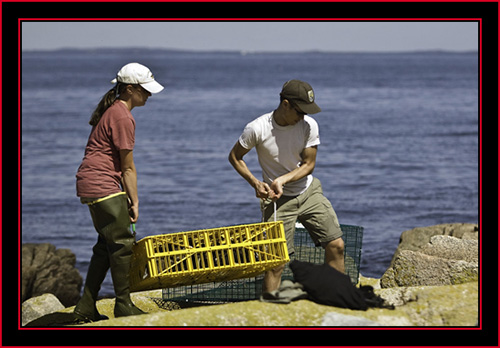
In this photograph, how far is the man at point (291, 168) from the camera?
7457 mm

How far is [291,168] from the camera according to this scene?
7.65 metres

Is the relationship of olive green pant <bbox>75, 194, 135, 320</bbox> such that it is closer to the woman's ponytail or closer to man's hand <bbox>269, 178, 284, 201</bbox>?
the woman's ponytail

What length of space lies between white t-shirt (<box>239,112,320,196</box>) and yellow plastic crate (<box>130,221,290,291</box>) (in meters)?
0.60

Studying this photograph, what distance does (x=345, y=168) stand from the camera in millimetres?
31438

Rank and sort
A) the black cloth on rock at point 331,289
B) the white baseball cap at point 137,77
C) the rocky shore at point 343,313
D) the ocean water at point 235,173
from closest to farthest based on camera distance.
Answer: the rocky shore at point 343,313
the black cloth on rock at point 331,289
the white baseball cap at point 137,77
the ocean water at point 235,173

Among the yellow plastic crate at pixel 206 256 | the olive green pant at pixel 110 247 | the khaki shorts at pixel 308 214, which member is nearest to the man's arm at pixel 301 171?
the khaki shorts at pixel 308 214

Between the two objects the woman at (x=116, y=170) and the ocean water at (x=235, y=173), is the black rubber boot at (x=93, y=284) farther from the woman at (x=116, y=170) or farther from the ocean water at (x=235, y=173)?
the ocean water at (x=235, y=173)

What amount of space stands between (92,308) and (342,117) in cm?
4687

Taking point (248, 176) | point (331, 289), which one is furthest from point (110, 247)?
point (331, 289)

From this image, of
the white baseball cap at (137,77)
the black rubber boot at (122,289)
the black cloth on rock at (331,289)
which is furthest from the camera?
the black rubber boot at (122,289)

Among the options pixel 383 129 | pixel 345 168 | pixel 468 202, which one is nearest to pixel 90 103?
pixel 383 129

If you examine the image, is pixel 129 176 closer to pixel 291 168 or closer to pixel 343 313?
pixel 291 168

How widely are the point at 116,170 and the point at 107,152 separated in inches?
6.7
